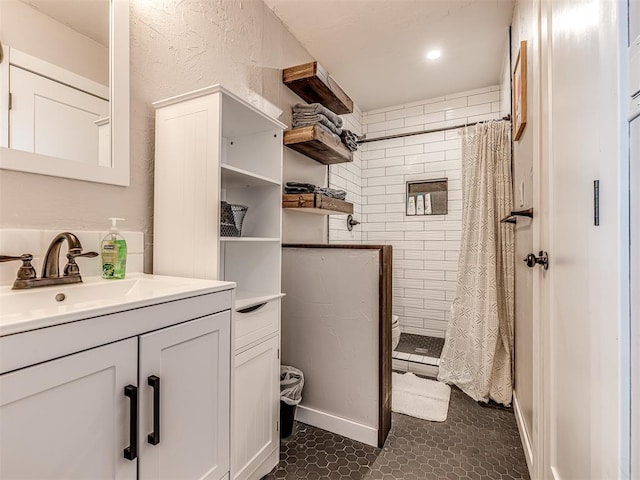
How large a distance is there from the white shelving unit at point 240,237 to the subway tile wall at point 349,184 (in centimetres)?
130

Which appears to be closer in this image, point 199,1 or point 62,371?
point 62,371

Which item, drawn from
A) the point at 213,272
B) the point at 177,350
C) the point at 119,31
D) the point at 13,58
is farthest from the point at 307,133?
the point at 177,350

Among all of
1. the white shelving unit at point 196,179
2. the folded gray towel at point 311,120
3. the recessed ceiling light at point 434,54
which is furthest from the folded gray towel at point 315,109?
the recessed ceiling light at point 434,54

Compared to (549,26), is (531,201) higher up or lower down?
lower down

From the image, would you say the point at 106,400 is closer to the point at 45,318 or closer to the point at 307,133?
the point at 45,318

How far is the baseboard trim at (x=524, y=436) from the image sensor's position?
4.63ft

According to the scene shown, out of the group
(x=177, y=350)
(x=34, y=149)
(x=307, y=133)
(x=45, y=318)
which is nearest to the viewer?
(x=45, y=318)

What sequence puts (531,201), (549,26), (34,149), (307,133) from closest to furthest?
(34,149), (549,26), (531,201), (307,133)

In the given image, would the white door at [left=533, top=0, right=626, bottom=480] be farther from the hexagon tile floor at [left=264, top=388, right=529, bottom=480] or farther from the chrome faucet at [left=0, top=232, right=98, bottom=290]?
the chrome faucet at [left=0, top=232, right=98, bottom=290]

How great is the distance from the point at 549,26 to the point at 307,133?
1.23m

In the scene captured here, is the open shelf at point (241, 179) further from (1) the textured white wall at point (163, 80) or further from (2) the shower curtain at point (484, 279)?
(2) the shower curtain at point (484, 279)

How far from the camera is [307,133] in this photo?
195 centimetres

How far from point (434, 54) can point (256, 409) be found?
8.97ft

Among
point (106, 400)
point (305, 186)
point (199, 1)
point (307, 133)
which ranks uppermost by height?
point (199, 1)
